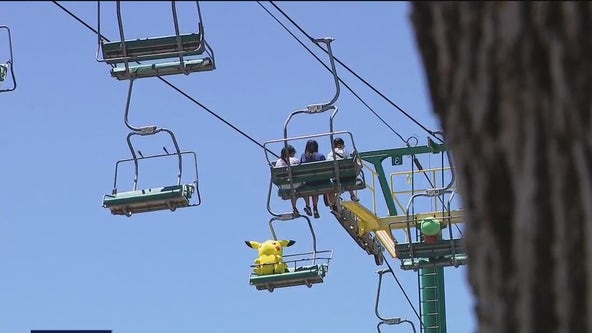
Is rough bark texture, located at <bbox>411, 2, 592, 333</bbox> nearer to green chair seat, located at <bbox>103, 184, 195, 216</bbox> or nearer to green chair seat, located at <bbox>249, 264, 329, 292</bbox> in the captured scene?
green chair seat, located at <bbox>103, 184, 195, 216</bbox>

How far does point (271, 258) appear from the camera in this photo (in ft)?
48.6

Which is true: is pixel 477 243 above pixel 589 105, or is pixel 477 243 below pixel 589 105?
below

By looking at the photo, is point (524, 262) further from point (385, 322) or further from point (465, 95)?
point (385, 322)

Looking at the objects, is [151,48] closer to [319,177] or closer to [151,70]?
[151,70]

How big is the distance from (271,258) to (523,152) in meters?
12.2

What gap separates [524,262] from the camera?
2.64 metres

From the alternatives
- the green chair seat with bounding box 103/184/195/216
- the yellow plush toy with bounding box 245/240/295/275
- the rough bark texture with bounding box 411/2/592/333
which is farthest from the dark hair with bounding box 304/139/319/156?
the rough bark texture with bounding box 411/2/592/333

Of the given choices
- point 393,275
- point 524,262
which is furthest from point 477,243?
point 393,275

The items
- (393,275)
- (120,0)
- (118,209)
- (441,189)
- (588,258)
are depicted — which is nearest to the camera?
(588,258)

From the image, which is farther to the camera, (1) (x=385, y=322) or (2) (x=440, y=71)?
(1) (x=385, y=322)

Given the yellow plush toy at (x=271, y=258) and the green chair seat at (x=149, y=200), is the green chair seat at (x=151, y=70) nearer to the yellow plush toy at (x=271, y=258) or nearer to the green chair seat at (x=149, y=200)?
the green chair seat at (x=149, y=200)

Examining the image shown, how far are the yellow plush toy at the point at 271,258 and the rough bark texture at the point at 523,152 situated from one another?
A: 1177 centimetres

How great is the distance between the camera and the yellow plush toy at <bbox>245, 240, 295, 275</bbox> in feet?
47.9

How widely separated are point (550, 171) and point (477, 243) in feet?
0.60
